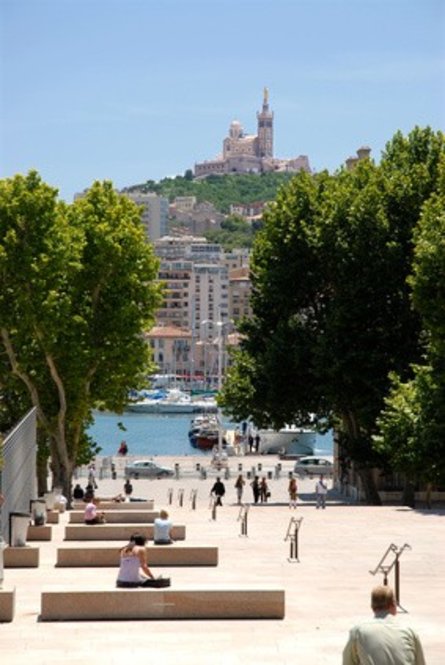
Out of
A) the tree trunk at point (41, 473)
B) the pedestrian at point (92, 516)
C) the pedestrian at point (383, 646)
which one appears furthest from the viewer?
the tree trunk at point (41, 473)

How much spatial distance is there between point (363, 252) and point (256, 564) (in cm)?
2807

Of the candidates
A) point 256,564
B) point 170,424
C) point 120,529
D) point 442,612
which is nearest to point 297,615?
point 442,612

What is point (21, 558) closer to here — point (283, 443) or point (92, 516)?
point (92, 516)

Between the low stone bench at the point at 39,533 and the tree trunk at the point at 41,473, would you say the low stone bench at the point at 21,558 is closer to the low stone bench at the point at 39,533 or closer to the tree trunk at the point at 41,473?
the low stone bench at the point at 39,533

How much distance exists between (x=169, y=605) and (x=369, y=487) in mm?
35751

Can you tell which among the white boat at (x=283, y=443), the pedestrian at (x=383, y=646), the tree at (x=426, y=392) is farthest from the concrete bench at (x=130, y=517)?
the white boat at (x=283, y=443)

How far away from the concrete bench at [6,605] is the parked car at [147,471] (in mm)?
58946

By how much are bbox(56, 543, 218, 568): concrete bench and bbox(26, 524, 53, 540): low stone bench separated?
238 inches

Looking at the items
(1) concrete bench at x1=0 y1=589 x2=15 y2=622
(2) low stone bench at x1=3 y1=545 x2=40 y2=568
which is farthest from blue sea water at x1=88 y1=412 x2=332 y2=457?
(1) concrete bench at x1=0 y1=589 x2=15 y2=622

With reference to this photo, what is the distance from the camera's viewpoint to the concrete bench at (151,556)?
2638 centimetres

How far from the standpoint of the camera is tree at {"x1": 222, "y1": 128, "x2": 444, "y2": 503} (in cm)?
5356

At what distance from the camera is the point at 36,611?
831 inches

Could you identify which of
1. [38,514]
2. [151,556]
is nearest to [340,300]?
[38,514]

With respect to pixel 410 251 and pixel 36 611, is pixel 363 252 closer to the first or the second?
pixel 410 251
